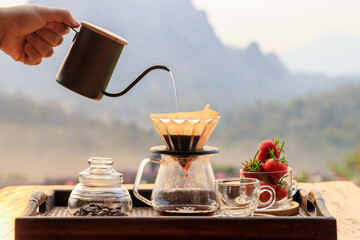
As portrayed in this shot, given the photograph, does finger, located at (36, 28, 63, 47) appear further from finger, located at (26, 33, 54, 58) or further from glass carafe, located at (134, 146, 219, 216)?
glass carafe, located at (134, 146, 219, 216)

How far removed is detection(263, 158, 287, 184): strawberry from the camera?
123cm

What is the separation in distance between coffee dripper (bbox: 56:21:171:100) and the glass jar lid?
0.16m

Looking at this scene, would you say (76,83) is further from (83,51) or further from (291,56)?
(291,56)

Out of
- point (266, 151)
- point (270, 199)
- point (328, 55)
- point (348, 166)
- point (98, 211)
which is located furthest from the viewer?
point (328, 55)

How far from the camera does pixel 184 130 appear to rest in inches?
43.5

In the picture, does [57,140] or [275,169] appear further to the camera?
[57,140]

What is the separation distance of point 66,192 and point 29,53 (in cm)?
41

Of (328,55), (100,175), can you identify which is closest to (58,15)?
(100,175)

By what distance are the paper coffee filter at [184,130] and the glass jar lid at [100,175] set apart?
5.6 inches

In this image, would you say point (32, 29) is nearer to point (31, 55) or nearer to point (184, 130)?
point (31, 55)

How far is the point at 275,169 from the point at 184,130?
286mm

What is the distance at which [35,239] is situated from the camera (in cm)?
93

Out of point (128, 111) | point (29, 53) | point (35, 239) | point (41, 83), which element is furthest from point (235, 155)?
point (35, 239)

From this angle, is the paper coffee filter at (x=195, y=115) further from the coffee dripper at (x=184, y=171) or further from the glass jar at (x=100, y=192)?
the glass jar at (x=100, y=192)
